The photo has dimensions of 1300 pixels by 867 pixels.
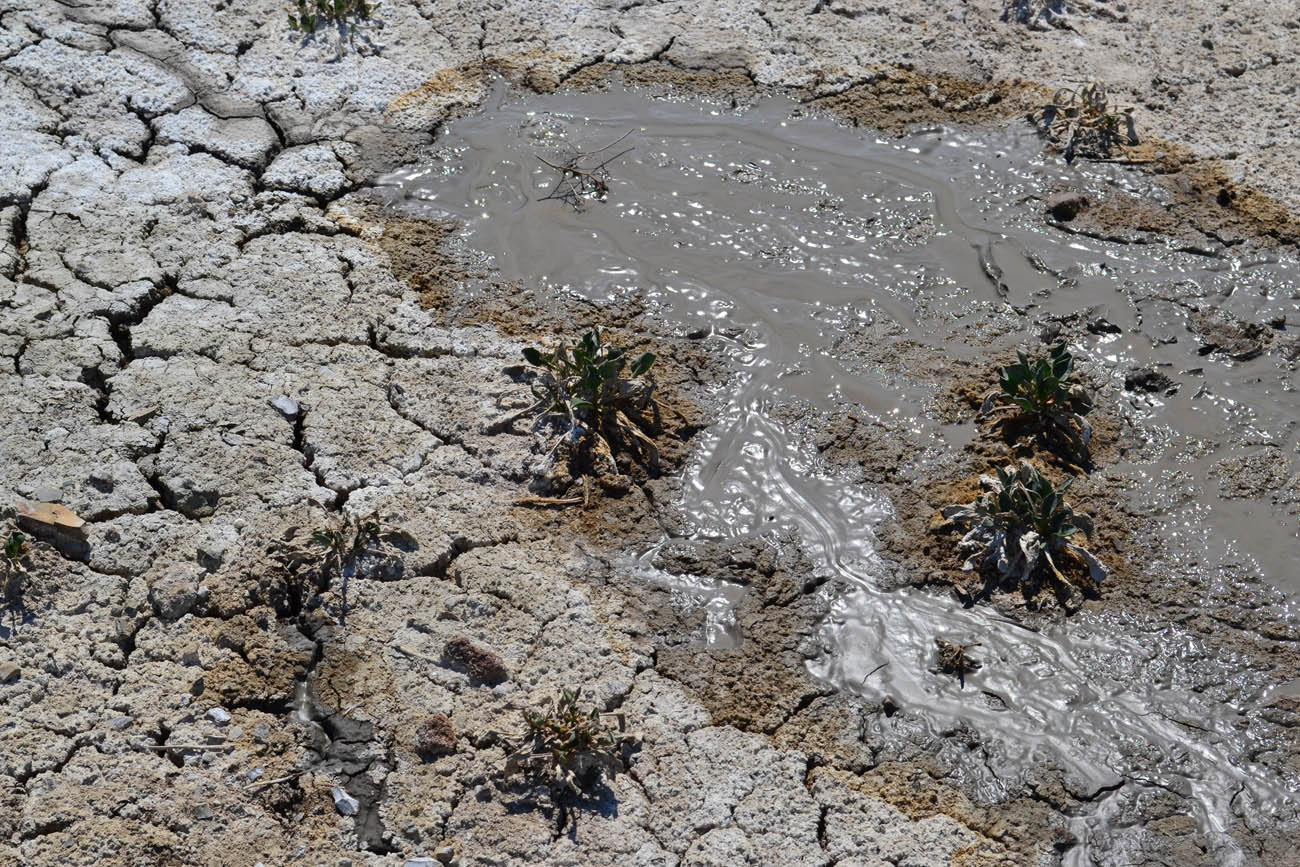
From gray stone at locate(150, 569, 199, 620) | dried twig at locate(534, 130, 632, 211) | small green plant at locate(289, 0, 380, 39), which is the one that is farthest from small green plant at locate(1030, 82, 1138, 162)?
gray stone at locate(150, 569, 199, 620)

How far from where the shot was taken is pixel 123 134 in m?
6.01

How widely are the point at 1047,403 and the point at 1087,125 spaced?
219 cm

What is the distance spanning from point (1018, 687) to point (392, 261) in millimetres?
3320

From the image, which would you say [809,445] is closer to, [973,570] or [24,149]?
[973,570]

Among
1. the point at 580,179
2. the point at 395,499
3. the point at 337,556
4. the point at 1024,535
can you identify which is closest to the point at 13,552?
the point at 337,556

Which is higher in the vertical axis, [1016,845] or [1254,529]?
[1254,529]

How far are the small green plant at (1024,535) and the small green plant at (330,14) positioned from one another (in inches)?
180

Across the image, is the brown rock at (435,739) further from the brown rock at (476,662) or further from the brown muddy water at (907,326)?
the brown muddy water at (907,326)

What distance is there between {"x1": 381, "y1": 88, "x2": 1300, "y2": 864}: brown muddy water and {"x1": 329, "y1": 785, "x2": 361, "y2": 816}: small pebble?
1295 millimetres

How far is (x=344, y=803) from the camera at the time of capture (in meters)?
3.68

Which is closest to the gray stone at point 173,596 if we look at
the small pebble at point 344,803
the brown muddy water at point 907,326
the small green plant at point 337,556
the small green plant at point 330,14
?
the small green plant at point 337,556

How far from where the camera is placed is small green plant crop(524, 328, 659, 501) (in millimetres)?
4773

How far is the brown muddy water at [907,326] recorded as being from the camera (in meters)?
4.00

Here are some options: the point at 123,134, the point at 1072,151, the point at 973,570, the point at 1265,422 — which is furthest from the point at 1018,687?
the point at 123,134
